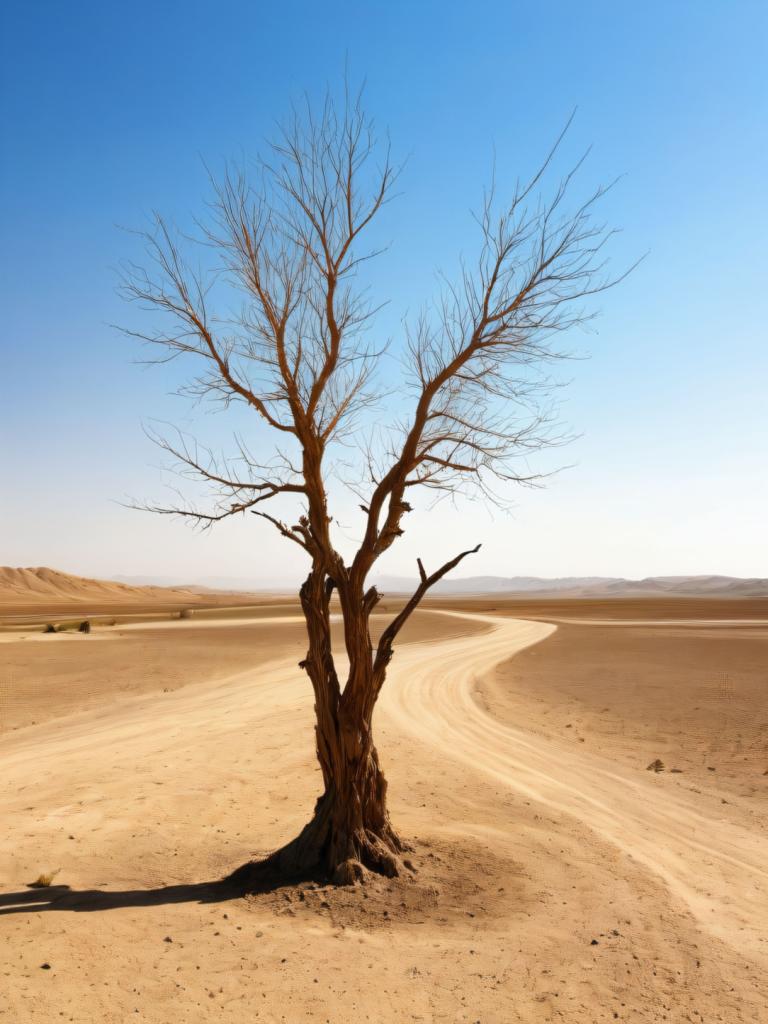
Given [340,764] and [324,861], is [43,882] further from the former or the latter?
[340,764]

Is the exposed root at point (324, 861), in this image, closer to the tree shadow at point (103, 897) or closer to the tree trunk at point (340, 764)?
the tree trunk at point (340, 764)

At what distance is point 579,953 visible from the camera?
18.6 ft

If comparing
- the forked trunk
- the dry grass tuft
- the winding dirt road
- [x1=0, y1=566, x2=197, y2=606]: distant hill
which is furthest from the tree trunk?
[x1=0, y1=566, x2=197, y2=606]: distant hill

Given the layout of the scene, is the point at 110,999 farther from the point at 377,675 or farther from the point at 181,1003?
the point at 377,675

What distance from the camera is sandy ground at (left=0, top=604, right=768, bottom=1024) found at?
5020mm


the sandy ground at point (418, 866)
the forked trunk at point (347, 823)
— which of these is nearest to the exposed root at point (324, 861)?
the forked trunk at point (347, 823)

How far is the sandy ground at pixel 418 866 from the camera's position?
502 cm

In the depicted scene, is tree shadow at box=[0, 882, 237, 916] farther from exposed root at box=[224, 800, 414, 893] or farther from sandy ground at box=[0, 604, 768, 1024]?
exposed root at box=[224, 800, 414, 893]

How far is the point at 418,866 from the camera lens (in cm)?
730

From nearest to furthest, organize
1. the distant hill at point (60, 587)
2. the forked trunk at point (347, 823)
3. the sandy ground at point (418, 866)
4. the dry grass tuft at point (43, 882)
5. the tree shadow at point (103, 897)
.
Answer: the sandy ground at point (418, 866), the tree shadow at point (103, 897), the dry grass tuft at point (43, 882), the forked trunk at point (347, 823), the distant hill at point (60, 587)

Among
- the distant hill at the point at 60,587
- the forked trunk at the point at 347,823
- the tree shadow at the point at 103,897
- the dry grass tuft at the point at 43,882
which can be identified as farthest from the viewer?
the distant hill at the point at 60,587

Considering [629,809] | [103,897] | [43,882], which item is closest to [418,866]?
[103,897]

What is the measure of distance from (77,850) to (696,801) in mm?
8349

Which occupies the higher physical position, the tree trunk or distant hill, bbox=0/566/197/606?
distant hill, bbox=0/566/197/606
